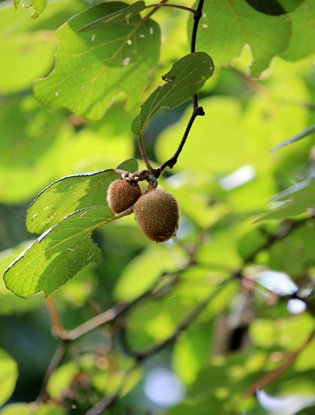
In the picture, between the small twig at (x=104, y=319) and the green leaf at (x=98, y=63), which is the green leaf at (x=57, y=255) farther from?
the small twig at (x=104, y=319)

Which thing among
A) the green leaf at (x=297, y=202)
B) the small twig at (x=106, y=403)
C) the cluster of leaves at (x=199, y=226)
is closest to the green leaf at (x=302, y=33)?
the cluster of leaves at (x=199, y=226)

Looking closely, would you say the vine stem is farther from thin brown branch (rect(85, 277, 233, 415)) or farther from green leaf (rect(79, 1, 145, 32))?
thin brown branch (rect(85, 277, 233, 415))

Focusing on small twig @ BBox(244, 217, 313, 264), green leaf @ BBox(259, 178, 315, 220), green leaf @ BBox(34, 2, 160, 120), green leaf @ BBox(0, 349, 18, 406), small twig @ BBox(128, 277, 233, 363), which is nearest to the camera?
green leaf @ BBox(34, 2, 160, 120)

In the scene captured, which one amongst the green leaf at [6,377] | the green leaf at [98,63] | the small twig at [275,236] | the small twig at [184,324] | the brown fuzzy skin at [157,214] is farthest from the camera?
the small twig at [184,324]

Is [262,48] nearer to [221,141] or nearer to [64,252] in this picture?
[64,252]

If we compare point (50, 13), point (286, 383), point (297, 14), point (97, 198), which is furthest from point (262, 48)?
point (286, 383)

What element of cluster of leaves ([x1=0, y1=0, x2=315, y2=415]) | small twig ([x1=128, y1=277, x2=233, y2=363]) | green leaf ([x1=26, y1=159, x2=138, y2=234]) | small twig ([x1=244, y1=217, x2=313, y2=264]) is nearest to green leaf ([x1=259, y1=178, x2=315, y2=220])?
cluster of leaves ([x1=0, y1=0, x2=315, y2=415])

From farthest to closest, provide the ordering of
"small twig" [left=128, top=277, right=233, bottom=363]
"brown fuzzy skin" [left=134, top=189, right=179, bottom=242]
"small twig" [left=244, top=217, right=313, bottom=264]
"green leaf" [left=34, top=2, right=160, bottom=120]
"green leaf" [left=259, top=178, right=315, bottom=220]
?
1. "small twig" [left=128, top=277, right=233, bottom=363]
2. "small twig" [left=244, top=217, right=313, bottom=264]
3. "green leaf" [left=259, top=178, right=315, bottom=220]
4. "green leaf" [left=34, top=2, right=160, bottom=120]
5. "brown fuzzy skin" [left=134, top=189, right=179, bottom=242]
